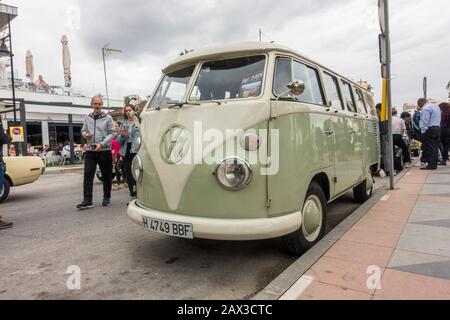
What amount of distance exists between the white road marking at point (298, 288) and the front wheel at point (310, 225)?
553 mm

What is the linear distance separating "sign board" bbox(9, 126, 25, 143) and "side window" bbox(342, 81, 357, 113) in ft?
42.5

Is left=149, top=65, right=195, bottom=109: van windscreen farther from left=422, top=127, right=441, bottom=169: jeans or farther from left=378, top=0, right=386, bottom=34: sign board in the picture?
left=422, top=127, right=441, bottom=169: jeans

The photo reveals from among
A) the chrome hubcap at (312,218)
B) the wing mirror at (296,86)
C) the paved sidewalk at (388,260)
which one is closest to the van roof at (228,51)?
the wing mirror at (296,86)

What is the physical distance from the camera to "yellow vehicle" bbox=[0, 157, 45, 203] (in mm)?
7680

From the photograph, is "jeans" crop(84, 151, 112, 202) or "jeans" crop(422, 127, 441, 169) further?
"jeans" crop(422, 127, 441, 169)

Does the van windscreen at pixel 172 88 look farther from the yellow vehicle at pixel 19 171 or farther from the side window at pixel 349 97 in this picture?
the yellow vehicle at pixel 19 171

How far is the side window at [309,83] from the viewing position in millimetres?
3733

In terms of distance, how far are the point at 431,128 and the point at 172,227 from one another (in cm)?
922

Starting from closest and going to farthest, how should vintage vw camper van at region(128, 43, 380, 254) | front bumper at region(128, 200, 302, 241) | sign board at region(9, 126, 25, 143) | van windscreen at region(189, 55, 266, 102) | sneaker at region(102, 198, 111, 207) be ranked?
front bumper at region(128, 200, 302, 241) → vintage vw camper van at region(128, 43, 380, 254) → van windscreen at region(189, 55, 266, 102) → sneaker at region(102, 198, 111, 207) → sign board at region(9, 126, 25, 143)

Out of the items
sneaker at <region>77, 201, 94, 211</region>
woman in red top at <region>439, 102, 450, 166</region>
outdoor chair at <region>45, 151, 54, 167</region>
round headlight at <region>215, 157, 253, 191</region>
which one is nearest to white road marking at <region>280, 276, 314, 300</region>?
round headlight at <region>215, 157, 253, 191</region>

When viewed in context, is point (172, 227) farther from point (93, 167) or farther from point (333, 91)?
point (93, 167)
